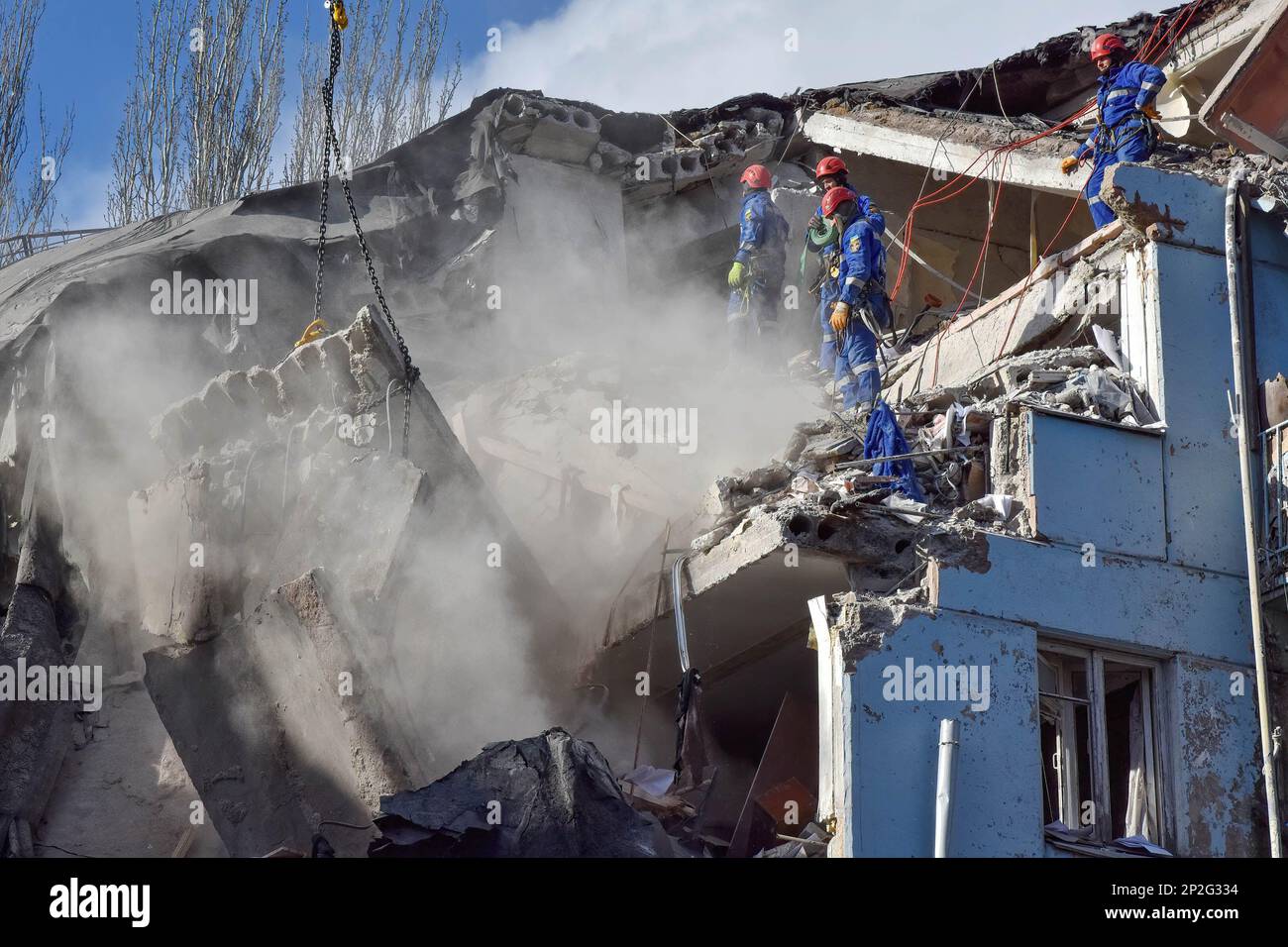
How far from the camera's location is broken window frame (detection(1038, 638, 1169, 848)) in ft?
31.4

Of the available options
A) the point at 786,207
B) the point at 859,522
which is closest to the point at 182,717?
the point at 859,522

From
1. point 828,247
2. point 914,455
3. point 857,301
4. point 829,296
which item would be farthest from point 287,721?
point 828,247

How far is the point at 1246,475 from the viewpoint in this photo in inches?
395

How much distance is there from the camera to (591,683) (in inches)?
466

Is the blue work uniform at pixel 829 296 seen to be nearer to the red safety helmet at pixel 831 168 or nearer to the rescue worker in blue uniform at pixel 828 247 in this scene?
the rescue worker in blue uniform at pixel 828 247

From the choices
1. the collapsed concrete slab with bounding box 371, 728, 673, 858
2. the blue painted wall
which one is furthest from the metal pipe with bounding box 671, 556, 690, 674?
the blue painted wall

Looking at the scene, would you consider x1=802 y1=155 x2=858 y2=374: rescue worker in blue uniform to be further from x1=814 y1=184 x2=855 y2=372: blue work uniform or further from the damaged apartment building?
the damaged apartment building

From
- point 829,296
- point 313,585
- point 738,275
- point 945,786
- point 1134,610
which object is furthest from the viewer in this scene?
point 738,275

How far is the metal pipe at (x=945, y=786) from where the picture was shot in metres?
8.91

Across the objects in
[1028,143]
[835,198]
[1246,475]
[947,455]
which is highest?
[1028,143]

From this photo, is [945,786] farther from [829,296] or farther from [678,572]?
[829,296]

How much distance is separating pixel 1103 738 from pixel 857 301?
439 centimetres

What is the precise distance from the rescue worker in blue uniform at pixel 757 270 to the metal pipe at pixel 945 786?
6816 millimetres
